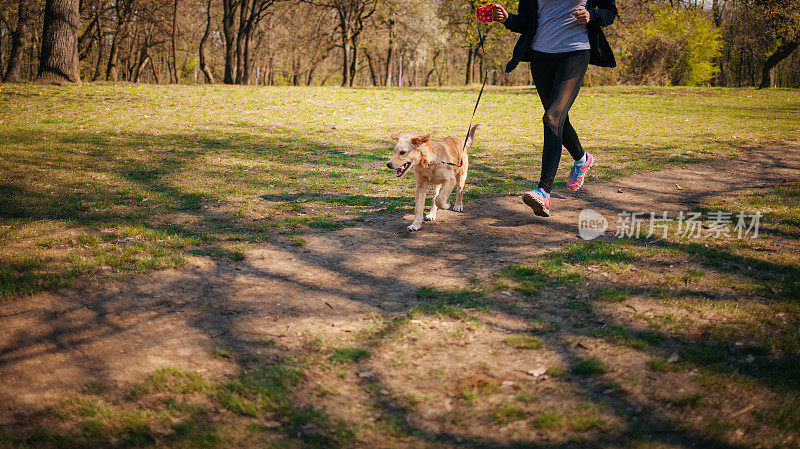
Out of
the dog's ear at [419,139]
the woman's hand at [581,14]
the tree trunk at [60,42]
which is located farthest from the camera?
the tree trunk at [60,42]

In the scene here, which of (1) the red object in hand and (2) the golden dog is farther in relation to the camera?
(2) the golden dog

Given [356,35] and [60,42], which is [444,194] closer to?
[60,42]

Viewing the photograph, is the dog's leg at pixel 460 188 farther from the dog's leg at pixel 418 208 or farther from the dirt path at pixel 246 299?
the dog's leg at pixel 418 208

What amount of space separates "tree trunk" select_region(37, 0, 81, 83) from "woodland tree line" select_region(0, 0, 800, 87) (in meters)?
9.86

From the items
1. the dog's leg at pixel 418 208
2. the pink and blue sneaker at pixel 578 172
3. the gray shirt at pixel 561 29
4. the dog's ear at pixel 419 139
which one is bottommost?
the dog's leg at pixel 418 208

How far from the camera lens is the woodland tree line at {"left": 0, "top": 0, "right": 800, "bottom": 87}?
29.3 meters

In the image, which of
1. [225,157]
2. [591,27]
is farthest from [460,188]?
[225,157]

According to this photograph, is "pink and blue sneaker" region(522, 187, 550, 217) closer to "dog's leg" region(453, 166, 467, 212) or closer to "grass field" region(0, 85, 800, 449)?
"grass field" region(0, 85, 800, 449)

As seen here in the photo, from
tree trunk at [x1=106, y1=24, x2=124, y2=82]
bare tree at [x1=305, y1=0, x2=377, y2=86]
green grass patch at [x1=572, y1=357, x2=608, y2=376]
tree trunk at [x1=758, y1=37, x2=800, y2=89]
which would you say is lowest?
green grass patch at [x1=572, y1=357, x2=608, y2=376]

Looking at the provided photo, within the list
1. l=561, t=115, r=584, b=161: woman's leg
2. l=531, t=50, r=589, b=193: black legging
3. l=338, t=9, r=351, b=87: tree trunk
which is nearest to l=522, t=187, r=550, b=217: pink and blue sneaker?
l=531, t=50, r=589, b=193: black legging

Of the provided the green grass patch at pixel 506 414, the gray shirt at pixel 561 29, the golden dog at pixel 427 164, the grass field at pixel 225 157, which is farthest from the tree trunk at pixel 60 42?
the green grass patch at pixel 506 414

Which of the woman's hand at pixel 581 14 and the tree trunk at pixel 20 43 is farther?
the tree trunk at pixel 20 43

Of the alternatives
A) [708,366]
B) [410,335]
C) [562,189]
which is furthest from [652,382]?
[562,189]

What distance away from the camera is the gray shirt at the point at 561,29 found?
4.99 meters
